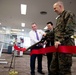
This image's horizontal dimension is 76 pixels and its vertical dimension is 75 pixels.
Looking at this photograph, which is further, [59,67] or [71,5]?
[71,5]

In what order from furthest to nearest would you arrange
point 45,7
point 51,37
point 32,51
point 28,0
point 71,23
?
point 45,7 < point 28,0 < point 32,51 < point 51,37 < point 71,23

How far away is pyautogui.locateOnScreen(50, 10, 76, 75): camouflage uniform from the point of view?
2.30 m

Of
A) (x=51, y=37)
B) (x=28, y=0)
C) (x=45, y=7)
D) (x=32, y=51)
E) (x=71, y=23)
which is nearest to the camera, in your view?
(x=71, y=23)

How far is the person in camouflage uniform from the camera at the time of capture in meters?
2.30

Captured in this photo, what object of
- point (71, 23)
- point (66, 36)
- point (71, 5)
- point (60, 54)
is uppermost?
point (71, 5)

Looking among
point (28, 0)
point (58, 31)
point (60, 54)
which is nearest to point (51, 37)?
point (58, 31)

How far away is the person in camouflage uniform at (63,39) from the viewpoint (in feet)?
7.55

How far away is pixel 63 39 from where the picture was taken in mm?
2385

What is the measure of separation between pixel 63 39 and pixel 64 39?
0.02 metres

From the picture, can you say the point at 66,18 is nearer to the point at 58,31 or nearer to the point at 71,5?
the point at 58,31

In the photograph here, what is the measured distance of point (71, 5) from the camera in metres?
8.90

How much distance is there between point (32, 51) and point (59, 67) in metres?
1.72

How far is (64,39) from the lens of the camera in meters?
2.39

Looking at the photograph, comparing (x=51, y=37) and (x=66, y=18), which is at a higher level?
(x=66, y=18)
